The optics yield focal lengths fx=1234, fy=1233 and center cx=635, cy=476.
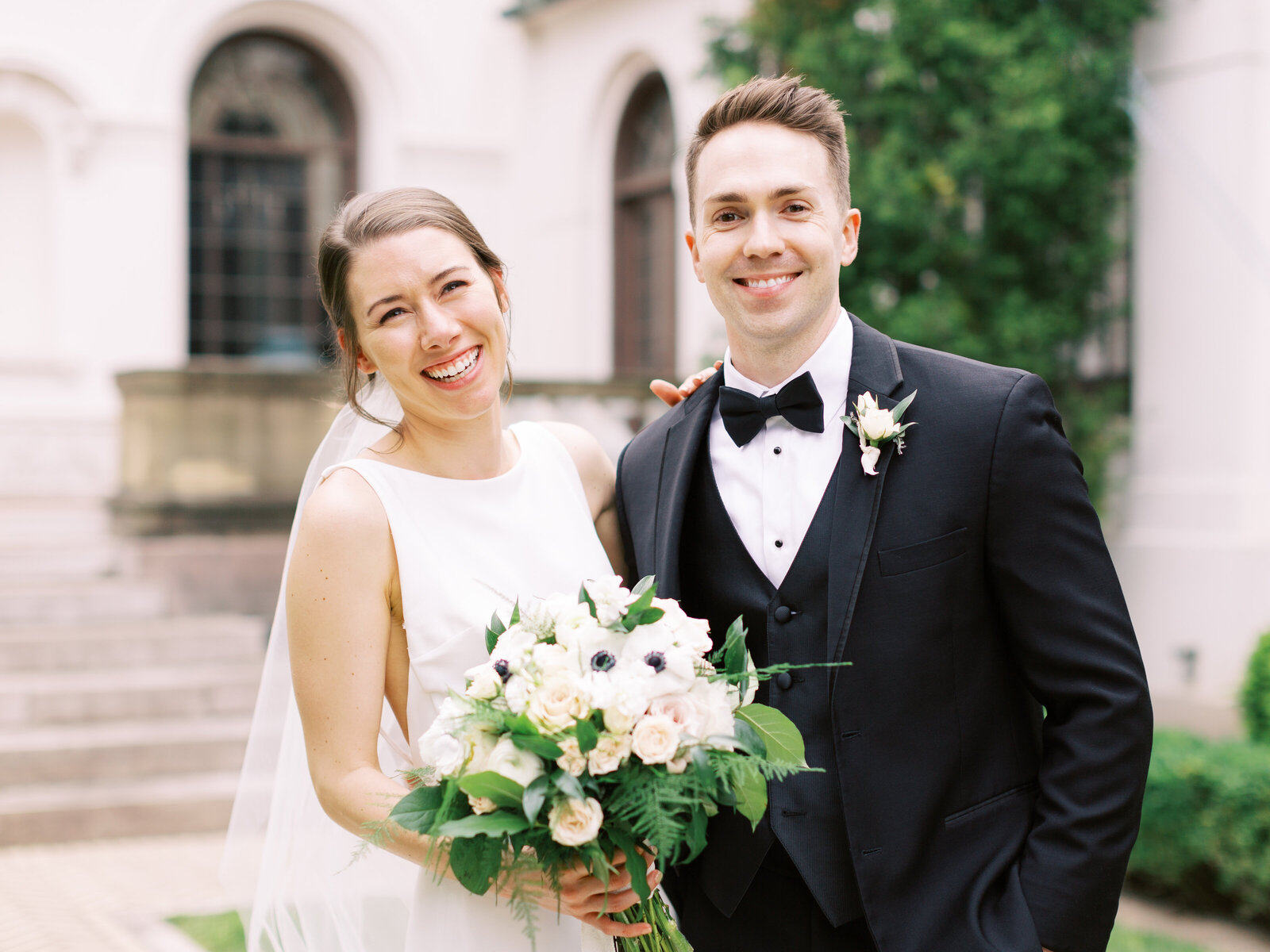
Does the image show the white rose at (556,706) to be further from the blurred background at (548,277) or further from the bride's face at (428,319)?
the blurred background at (548,277)

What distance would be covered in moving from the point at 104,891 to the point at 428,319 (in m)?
4.41

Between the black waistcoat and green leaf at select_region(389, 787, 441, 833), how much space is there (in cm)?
61

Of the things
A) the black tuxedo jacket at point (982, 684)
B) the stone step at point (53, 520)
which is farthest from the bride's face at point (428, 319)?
the stone step at point (53, 520)

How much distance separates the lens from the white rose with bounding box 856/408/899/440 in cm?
238

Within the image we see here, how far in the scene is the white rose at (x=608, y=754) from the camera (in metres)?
1.95

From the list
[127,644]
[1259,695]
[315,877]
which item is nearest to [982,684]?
[315,877]

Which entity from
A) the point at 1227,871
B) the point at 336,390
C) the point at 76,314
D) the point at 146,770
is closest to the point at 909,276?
the point at 1227,871

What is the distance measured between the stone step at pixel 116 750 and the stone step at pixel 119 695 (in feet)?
0.24

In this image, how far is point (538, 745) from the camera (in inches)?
76.8

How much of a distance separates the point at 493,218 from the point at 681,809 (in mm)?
12690

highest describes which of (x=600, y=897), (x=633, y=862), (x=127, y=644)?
(x=633, y=862)

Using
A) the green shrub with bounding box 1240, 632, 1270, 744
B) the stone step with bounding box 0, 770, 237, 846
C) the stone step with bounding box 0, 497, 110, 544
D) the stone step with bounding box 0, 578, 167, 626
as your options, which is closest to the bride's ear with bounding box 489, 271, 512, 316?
the green shrub with bounding box 1240, 632, 1270, 744

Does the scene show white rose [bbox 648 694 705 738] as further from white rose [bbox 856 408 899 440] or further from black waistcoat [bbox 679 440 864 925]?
white rose [bbox 856 408 899 440]

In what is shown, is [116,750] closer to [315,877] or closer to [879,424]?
[315,877]
